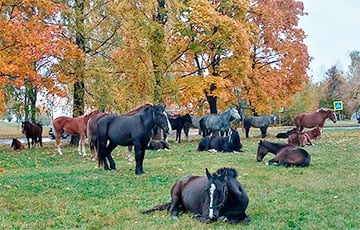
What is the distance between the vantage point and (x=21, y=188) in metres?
10.1

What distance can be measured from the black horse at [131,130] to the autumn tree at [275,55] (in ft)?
55.9

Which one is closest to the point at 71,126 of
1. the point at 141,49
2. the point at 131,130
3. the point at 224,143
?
the point at 224,143

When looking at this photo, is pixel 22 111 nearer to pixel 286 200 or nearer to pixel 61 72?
pixel 61 72

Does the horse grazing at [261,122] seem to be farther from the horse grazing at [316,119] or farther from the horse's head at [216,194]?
the horse's head at [216,194]

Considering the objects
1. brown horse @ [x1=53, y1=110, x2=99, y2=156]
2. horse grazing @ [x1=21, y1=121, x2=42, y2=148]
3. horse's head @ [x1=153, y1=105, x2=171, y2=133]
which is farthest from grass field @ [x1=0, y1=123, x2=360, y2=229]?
horse grazing @ [x1=21, y1=121, x2=42, y2=148]

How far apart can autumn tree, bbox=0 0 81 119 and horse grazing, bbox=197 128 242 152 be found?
7.56 m

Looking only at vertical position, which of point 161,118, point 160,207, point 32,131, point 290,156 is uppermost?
point 32,131

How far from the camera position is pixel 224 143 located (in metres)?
19.0

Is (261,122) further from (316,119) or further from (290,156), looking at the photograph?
(290,156)

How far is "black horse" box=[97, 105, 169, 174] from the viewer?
41.6 feet

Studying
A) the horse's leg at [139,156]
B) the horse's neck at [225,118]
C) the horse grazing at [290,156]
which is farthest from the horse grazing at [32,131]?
the horse grazing at [290,156]

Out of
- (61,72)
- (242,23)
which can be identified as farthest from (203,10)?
(61,72)

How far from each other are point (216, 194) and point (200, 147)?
12.9 meters

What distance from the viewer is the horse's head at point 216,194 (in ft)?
22.0
